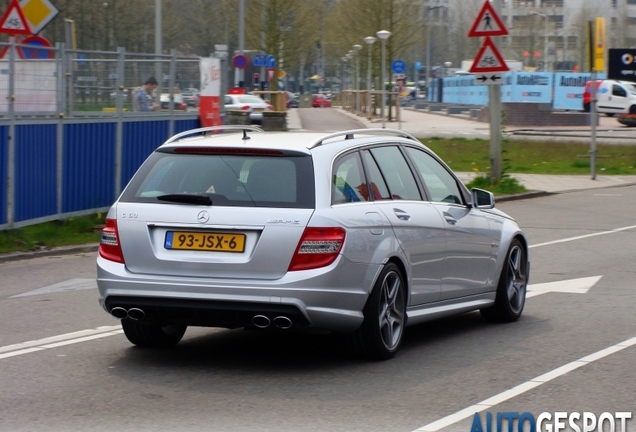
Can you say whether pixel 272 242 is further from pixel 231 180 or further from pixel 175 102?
pixel 175 102

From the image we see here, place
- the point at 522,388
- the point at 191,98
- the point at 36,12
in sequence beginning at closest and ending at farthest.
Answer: the point at 522,388 < the point at 36,12 < the point at 191,98

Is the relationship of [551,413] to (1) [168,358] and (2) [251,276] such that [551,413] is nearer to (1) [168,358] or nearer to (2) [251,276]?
(2) [251,276]

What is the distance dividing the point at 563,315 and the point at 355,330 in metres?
3.02

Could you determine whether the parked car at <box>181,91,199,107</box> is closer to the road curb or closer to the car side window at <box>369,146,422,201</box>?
the road curb

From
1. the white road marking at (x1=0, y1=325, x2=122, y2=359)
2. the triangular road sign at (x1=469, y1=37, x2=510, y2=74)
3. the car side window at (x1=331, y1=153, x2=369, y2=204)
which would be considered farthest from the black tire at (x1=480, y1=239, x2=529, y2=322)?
the triangular road sign at (x1=469, y1=37, x2=510, y2=74)

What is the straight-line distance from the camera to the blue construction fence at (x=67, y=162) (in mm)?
14406

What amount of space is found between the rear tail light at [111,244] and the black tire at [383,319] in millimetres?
1555

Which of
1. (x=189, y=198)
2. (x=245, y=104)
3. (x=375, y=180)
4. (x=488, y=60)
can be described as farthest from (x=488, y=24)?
(x=245, y=104)

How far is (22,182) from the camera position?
14.7 meters

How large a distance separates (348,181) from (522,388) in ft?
5.64

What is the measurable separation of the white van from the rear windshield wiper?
2228 inches

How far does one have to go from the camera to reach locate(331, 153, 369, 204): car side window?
23.8ft

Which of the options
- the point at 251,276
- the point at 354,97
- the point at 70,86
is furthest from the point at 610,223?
the point at 354,97

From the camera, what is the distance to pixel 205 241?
7016mm
